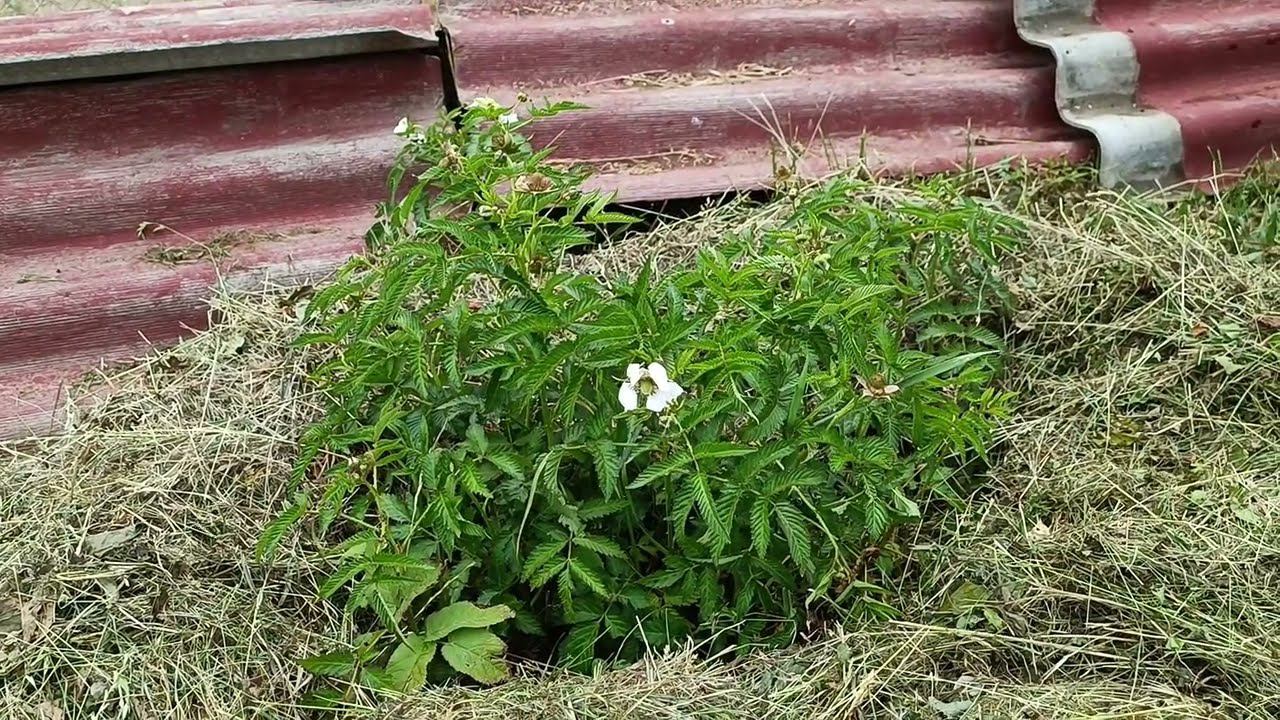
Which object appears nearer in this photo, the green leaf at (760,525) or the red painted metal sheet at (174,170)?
the green leaf at (760,525)

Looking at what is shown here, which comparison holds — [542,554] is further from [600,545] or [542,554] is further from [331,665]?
[331,665]

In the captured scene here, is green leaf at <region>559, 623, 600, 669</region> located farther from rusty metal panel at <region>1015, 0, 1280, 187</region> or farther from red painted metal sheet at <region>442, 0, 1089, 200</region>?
rusty metal panel at <region>1015, 0, 1280, 187</region>

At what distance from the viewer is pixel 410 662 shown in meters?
2.10

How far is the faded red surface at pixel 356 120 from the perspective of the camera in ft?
9.52

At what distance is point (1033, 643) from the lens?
2.10m

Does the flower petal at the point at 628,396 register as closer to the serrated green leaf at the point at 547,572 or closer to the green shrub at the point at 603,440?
the green shrub at the point at 603,440

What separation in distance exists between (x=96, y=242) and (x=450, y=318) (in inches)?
56.1

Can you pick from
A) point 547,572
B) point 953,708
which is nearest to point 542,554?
point 547,572

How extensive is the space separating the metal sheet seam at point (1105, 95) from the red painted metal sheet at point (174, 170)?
75.1 inches

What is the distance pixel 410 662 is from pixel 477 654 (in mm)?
128

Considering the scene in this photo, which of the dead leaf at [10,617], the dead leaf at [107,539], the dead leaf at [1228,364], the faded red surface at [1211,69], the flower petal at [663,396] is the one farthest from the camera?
the faded red surface at [1211,69]

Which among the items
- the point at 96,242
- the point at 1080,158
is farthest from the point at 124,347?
the point at 1080,158

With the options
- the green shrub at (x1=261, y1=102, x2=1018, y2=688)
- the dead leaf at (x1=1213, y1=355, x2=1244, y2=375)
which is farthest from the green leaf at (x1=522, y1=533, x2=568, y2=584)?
the dead leaf at (x1=1213, y1=355, x2=1244, y2=375)

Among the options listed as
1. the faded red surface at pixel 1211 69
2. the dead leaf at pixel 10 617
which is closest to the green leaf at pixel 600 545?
the dead leaf at pixel 10 617
